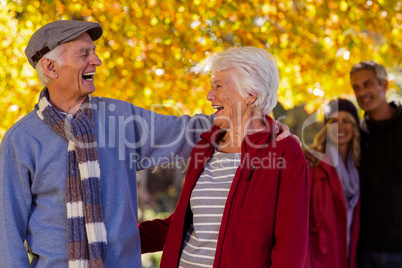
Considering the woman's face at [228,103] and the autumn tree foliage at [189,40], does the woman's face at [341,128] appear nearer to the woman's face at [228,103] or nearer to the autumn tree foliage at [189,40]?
the autumn tree foliage at [189,40]

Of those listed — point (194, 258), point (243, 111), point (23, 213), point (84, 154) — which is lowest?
point (194, 258)

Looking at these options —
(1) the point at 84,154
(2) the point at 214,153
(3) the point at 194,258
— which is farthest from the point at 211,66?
(3) the point at 194,258

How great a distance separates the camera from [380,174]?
12.3ft

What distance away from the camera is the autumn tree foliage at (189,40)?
4.29 m

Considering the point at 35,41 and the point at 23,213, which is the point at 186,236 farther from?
the point at 35,41

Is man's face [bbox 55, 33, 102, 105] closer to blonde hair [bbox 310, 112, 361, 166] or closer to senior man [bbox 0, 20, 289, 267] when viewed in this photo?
senior man [bbox 0, 20, 289, 267]

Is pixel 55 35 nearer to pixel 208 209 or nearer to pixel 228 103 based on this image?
pixel 228 103

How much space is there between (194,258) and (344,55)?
331 centimetres

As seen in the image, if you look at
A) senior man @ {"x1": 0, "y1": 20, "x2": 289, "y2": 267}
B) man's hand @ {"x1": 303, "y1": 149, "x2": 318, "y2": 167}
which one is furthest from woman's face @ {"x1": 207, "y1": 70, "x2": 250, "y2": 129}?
man's hand @ {"x1": 303, "y1": 149, "x2": 318, "y2": 167}

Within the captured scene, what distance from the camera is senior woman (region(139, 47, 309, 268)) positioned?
7.48 ft

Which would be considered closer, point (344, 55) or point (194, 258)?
point (194, 258)

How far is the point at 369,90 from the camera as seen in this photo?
407 centimetres

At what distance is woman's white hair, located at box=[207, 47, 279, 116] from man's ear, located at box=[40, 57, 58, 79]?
3.12 feet

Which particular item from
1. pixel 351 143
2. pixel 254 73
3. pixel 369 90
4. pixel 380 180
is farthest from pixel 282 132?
pixel 369 90
